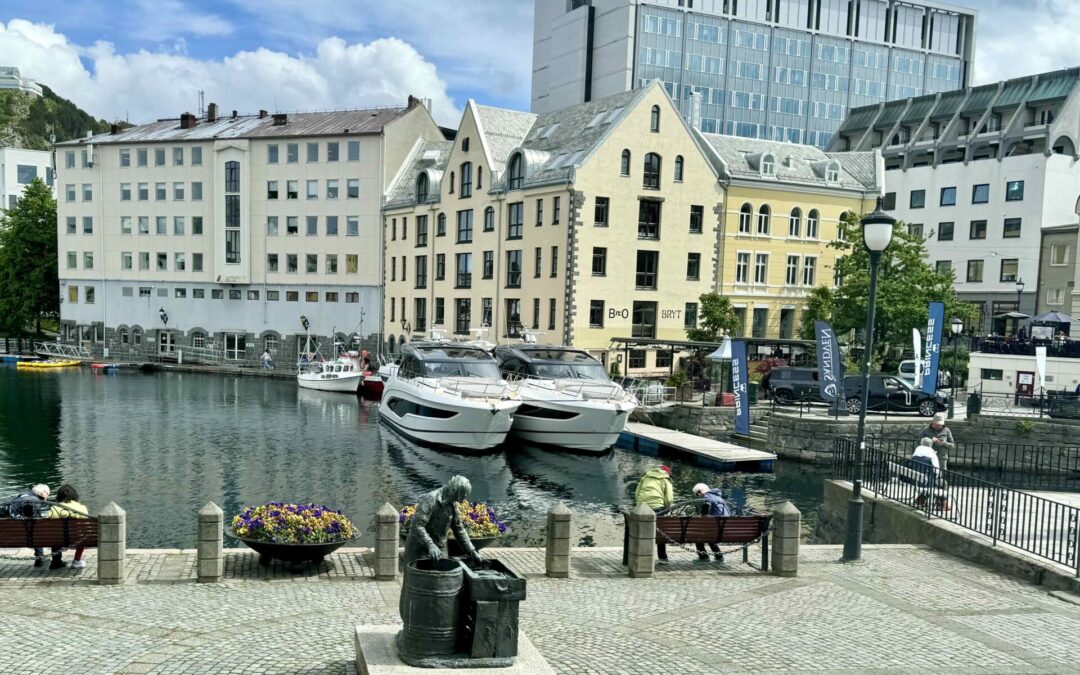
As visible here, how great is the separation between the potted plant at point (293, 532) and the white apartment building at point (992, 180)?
56941 millimetres

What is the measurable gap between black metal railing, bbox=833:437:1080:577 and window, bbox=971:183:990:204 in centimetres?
5391

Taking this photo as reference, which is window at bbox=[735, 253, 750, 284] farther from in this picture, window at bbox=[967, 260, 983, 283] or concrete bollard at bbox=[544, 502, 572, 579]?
concrete bollard at bbox=[544, 502, 572, 579]

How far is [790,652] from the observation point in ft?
36.5

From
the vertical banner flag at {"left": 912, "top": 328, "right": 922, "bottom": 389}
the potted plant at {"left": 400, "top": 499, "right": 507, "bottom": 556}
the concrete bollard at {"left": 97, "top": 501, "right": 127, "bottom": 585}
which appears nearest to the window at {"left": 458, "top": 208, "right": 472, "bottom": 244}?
the vertical banner flag at {"left": 912, "top": 328, "right": 922, "bottom": 389}

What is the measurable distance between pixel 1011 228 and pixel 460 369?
46.4 meters

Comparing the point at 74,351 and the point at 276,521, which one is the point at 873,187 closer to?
the point at 276,521

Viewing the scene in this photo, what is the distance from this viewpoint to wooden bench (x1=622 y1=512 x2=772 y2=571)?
50.1 ft

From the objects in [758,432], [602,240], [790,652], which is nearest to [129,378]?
[602,240]

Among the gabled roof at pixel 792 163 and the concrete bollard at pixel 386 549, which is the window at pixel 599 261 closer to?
the gabled roof at pixel 792 163

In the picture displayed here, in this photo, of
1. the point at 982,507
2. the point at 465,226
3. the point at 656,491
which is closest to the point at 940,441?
the point at 982,507

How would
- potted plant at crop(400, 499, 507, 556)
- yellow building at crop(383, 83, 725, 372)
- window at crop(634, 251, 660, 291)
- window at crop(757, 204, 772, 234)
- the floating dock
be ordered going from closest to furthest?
potted plant at crop(400, 499, 507, 556), the floating dock, yellow building at crop(383, 83, 725, 372), window at crop(634, 251, 660, 291), window at crop(757, 204, 772, 234)

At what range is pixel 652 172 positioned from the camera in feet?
177

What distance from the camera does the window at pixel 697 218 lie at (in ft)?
183

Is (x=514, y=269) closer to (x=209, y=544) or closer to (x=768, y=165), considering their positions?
(x=768, y=165)
